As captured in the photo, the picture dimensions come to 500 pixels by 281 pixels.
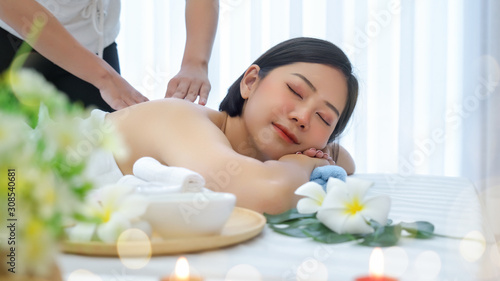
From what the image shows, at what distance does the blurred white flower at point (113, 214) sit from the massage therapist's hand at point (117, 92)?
3.09 feet

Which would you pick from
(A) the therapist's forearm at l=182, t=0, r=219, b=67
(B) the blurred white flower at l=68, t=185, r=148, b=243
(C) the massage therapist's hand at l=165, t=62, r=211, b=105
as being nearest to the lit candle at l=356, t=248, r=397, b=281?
(B) the blurred white flower at l=68, t=185, r=148, b=243

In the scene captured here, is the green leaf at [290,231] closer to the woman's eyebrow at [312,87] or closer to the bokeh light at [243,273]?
the bokeh light at [243,273]

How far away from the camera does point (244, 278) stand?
0.61 meters

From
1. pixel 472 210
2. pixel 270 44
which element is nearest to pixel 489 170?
pixel 270 44

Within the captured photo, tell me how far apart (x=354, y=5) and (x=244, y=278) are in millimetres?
2830

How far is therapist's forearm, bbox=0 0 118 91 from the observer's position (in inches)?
56.6

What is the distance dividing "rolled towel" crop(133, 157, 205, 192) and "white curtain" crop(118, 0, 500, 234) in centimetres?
211

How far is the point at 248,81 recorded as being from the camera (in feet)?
5.37

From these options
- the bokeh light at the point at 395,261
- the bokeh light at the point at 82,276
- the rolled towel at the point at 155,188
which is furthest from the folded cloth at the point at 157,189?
the bokeh light at the point at 395,261

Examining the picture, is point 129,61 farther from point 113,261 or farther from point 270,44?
point 113,261

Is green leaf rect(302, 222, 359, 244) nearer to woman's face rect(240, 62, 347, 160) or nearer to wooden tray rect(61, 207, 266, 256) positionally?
wooden tray rect(61, 207, 266, 256)

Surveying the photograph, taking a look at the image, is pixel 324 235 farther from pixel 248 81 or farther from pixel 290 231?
pixel 248 81

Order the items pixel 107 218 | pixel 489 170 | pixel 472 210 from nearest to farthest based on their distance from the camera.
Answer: pixel 107 218 < pixel 472 210 < pixel 489 170

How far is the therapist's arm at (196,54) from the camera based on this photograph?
1.78 meters
